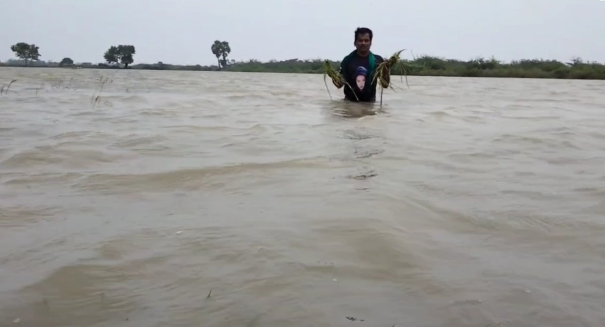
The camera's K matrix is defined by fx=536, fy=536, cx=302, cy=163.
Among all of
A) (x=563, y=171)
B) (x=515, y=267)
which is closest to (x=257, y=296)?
(x=515, y=267)

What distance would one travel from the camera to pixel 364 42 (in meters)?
8.77

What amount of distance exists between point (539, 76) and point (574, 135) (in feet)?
91.8

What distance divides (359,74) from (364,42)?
0.53 metres

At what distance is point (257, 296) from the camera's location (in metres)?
1.70

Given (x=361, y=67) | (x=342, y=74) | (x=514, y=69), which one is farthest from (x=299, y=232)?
(x=514, y=69)

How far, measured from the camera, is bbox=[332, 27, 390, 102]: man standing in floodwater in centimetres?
882

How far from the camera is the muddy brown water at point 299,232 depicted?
1636 millimetres

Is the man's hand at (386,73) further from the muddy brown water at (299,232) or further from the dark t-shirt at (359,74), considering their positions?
the muddy brown water at (299,232)

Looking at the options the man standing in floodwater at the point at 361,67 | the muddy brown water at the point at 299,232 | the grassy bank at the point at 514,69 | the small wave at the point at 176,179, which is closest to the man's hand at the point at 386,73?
the man standing in floodwater at the point at 361,67

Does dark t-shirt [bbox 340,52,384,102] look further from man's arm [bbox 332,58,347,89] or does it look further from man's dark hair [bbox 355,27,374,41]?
man's dark hair [bbox 355,27,374,41]

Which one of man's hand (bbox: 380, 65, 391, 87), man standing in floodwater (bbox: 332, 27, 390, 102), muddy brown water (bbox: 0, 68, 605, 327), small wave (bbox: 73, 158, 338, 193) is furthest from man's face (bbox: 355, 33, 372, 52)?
small wave (bbox: 73, 158, 338, 193)

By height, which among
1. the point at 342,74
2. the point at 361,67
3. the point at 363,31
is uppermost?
the point at 363,31

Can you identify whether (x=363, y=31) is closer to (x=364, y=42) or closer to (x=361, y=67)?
(x=364, y=42)

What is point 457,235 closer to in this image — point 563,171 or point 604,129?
point 563,171
